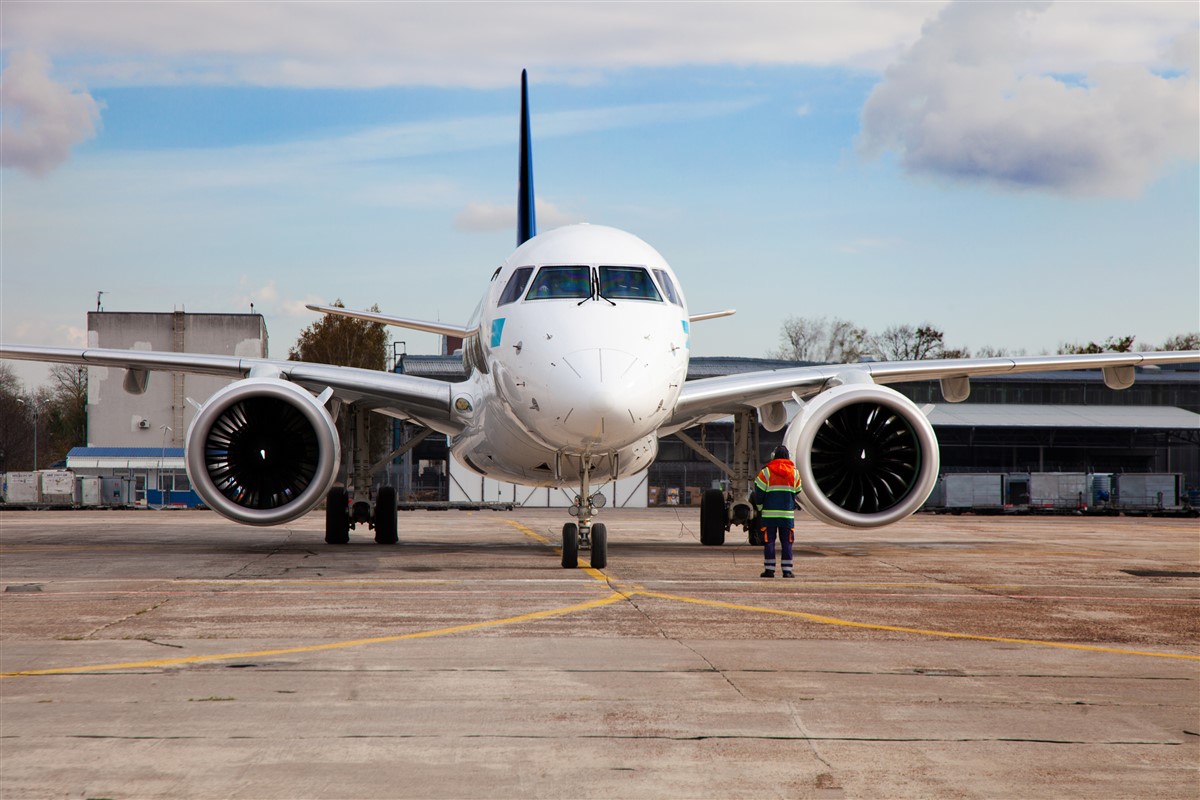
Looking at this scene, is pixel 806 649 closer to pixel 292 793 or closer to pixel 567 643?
pixel 567 643

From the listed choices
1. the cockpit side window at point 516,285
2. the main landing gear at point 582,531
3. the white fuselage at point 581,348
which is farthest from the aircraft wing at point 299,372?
the main landing gear at point 582,531

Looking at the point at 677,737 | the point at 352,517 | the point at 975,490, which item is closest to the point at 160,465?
the point at 975,490

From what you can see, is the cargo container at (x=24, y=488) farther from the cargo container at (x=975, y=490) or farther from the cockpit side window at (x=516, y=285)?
the cockpit side window at (x=516, y=285)

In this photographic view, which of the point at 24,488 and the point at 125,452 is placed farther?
the point at 125,452

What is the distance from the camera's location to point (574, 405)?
12.6 meters

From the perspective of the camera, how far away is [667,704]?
6.49 metres

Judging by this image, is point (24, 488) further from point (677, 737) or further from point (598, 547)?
point (677, 737)

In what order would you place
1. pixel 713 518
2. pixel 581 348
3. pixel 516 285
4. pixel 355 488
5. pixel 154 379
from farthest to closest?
pixel 154 379 < pixel 713 518 < pixel 355 488 < pixel 516 285 < pixel 581 348

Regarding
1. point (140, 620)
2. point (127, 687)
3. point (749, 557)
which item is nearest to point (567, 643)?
point (127, 687)

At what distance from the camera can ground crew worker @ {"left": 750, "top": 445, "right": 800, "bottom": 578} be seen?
45.4ft

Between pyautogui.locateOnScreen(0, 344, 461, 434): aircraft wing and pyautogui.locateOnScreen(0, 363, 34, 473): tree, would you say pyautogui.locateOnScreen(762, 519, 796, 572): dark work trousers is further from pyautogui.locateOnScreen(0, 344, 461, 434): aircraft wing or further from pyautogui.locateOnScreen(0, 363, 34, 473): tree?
pyautogui.locateOnScreen(0, 363, 34, 473): tree

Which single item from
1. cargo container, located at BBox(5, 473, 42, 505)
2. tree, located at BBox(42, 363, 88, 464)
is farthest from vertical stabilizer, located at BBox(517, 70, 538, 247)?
tree, located at BBox(42, 363, 88, 464)

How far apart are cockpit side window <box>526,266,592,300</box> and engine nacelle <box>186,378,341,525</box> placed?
3865 mm

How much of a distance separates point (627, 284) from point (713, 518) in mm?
7100
